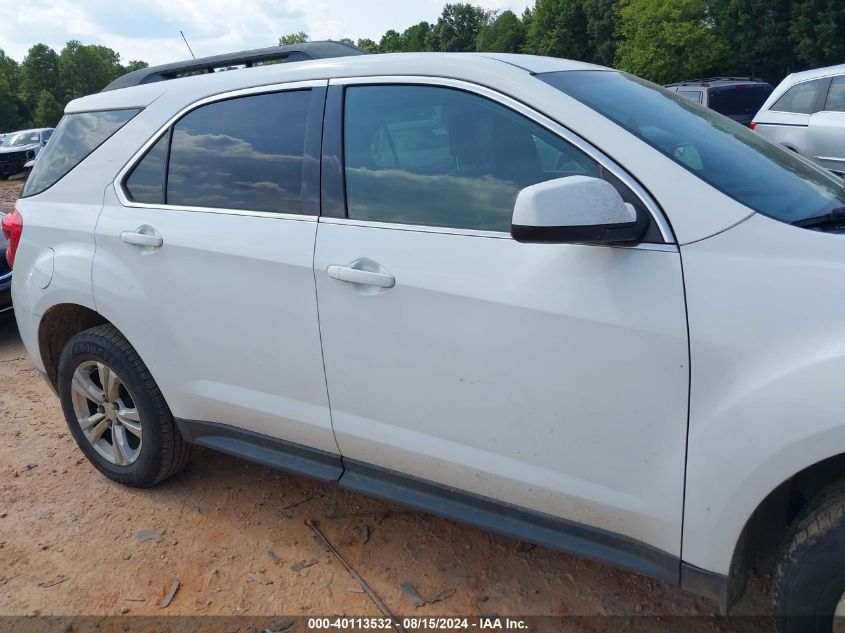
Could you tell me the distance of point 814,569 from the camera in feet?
5.74

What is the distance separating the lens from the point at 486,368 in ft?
6.82

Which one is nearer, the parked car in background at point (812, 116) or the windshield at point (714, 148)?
the windshield at point (714, 148)

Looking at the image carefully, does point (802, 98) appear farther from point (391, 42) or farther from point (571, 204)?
point (391, 42)

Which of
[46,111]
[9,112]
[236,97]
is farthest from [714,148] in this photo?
[9,112]

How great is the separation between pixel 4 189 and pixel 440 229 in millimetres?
21231

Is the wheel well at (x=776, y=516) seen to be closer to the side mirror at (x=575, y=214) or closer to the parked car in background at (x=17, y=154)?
the side mirror at (x=575, y=214)

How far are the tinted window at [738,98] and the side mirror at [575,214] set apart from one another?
11037mm

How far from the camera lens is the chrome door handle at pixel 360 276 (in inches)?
87.4

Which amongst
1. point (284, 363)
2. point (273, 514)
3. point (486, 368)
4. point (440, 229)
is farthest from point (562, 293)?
point (273, 514)

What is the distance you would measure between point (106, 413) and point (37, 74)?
7583 centimetres

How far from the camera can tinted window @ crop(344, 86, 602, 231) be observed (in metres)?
2.12

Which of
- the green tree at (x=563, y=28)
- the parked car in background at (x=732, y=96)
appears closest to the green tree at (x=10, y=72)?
the green tree at (x=563, y=28)

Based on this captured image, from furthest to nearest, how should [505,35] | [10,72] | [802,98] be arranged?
[10,72] → [505,35] → [802,98]

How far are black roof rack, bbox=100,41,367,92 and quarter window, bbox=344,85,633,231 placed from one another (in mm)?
Result: 498
